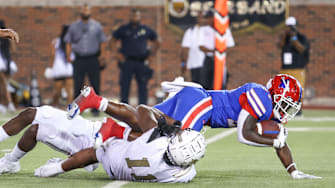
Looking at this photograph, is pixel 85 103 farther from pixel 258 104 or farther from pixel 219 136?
pixel 219 136

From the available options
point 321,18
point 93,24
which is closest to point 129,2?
point 321,18

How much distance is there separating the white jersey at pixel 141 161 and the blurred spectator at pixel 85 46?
8778 mm

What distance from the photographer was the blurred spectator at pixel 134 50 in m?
15.2

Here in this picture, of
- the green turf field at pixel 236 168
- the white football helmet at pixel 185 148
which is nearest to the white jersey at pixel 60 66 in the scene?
the green turf field at pixel 236 168

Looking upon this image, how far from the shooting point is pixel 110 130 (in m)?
6.80

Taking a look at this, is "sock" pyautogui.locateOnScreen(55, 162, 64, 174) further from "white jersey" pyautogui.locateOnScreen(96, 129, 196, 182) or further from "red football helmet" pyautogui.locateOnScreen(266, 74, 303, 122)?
"red football helmet" pyautogui.locateOnScreen(266, 74, 303, 122)

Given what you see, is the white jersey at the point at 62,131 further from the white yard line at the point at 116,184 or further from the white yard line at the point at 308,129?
the white yard line at the point at 308,129

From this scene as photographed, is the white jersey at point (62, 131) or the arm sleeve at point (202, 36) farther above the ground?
the white jersey at point (62, 131)

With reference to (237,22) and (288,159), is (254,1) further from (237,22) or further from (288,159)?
(288,159)

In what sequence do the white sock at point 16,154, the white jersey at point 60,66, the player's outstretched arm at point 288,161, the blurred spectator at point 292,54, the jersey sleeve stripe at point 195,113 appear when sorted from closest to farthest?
1. the player's outstretched arm at point 288,161
2. the white sock at point 16,154
3. the jersey sleeve stripe at point 195,113
4. the blurred spectator at point 292,54
5. the white jersey at point 60,66

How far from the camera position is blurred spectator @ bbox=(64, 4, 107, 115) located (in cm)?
1502

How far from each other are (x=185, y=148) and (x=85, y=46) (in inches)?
368

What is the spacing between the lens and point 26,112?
662 cm

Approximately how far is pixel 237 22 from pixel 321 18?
7.45 ft
